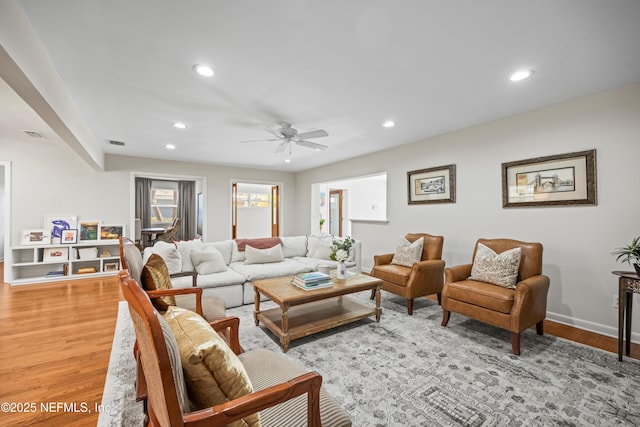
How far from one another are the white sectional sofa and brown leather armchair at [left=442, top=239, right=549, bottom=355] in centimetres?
193

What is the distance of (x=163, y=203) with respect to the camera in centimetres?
900

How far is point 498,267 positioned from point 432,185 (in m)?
1.78

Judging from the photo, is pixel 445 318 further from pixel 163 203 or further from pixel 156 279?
pixel 163 203

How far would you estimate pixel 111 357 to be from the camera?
7.59 ft

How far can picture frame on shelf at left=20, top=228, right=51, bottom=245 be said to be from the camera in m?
4.67

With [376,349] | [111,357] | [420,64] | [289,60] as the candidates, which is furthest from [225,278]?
[420,64]

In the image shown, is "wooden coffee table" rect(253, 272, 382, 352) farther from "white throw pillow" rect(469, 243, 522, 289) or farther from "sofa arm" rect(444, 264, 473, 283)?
"white throw pillow" rect(469, 243, 522, 289)

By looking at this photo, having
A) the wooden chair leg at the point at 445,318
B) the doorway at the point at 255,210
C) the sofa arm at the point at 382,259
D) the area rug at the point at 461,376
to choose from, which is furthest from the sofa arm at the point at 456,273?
the doorway at the point at 255,210

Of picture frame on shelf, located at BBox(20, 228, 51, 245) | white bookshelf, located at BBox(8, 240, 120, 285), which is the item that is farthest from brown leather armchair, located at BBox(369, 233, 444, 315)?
picture frame on shelf, located at BBox(20, 228, 51, 245)

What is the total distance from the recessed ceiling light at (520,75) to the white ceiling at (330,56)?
0.05 meters

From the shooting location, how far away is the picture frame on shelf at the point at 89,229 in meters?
5.09

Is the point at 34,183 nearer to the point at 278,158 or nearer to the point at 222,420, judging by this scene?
the point at 278,158

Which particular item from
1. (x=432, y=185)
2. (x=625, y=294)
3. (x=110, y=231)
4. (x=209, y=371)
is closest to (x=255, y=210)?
(x=110, y=231)

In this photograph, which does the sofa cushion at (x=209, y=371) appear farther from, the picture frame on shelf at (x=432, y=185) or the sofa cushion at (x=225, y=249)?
the picture frame on shelf at (x=432, y=185)
